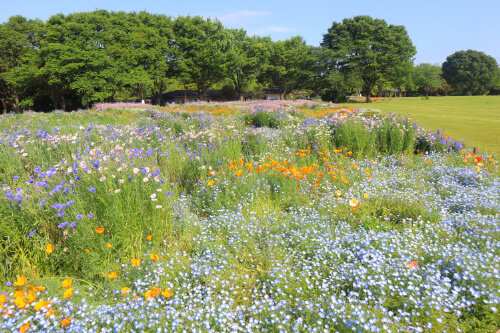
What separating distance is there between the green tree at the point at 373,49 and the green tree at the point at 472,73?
153ft

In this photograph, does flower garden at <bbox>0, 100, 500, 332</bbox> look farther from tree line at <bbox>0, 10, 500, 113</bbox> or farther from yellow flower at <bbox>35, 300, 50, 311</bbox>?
tree line at <bbox>0, 10, 500, 113</bbox>

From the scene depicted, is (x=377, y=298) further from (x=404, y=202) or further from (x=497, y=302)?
(x=404, y=202)

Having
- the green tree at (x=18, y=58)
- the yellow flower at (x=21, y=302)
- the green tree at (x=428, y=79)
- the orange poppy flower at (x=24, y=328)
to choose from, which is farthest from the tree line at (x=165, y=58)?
the green tree at (x=428, y=79)

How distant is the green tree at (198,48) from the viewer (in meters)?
42.1

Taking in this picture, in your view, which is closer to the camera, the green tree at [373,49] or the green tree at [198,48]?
the green tree at [198,48]

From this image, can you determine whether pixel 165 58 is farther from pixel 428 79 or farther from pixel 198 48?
pixel 428 79

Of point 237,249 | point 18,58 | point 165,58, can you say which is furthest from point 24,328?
point 18,58

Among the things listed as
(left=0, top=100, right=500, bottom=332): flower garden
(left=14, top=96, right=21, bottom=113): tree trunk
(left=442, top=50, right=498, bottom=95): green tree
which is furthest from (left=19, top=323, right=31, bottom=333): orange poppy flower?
(left=442, top=50, right=498, bottom=95): green tree

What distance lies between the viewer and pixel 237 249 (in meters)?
3.61

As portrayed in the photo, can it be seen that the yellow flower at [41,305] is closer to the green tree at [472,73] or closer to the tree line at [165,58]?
the tree line at [165,58]

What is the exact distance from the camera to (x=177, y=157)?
593cm

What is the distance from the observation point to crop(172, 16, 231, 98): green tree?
4206 centimetres

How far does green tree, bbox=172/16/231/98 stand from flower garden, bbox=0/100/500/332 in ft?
130

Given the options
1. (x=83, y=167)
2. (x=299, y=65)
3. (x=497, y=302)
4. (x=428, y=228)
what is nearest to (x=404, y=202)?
(x=428, y=228)
